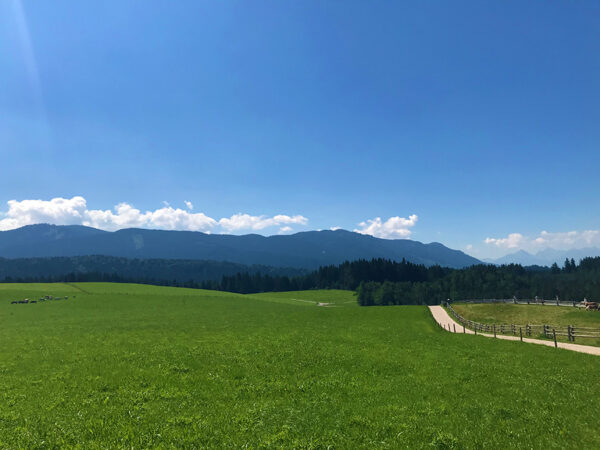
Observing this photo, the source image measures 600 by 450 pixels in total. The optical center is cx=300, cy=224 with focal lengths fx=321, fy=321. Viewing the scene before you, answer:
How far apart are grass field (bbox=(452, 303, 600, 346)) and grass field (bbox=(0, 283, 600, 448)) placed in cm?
3955

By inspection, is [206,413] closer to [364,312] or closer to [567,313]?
[364,312]

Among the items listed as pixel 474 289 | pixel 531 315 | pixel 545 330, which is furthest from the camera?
pixel 474 289

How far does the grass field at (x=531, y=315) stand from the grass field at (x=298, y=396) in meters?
39.5

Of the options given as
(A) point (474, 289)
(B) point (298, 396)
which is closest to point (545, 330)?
(B) point (298, 396)

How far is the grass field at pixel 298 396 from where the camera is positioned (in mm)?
12609

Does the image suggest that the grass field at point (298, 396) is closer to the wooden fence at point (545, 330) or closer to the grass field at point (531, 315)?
the wooden fence at point (545, 330)

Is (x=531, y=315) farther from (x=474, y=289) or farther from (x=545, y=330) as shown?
(x=474, y=289)

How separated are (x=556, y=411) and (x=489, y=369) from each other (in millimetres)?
7535

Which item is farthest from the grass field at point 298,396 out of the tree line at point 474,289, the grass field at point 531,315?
the tree line at point 474,289

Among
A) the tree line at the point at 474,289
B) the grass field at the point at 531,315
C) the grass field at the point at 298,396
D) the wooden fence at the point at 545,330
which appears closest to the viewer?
the grass field at the point at 298,396

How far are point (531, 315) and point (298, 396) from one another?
73958 mm

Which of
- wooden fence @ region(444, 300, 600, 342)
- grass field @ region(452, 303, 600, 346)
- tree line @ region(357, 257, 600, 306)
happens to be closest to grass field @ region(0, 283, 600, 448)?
wooden fence @ region(444, 300, 600, 342)

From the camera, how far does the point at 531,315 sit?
70.0 meters

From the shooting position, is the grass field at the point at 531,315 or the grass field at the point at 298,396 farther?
the grass field at the point at 531,315
